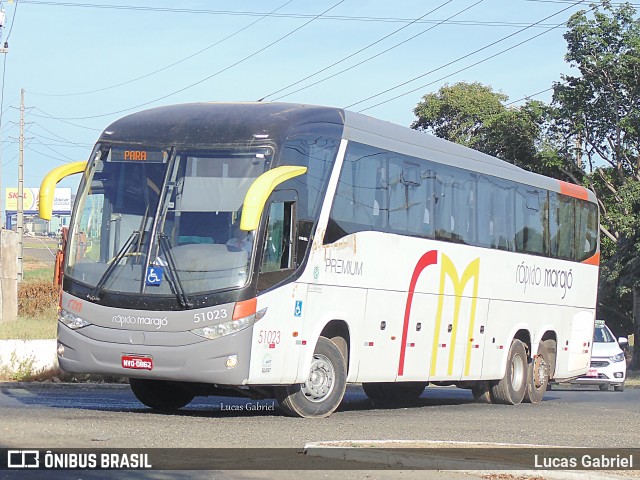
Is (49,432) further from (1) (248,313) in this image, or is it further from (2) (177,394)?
(2) (177,394)

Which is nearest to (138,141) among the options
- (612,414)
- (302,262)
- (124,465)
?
(302,262)

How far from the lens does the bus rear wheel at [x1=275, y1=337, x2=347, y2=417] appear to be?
1525 centimetres

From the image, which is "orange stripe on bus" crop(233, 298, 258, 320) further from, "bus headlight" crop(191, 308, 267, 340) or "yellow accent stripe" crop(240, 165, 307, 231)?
"yellow accent stripe" crop(240, 165, 307, 231)

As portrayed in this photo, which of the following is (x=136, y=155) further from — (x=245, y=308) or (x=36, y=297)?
(x=36, y=297)

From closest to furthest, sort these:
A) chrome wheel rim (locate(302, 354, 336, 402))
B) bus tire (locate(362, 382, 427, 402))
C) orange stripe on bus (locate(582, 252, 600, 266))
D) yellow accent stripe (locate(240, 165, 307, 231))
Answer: yellow accent stripe (locate(240, 165, 307, 231))
chrome wheel rim (locate(302, 354, 336, 402))
bus tire (locate(362, 382, 427, 402))
orange stripe on bus (locate(582, 252, 600, 266))

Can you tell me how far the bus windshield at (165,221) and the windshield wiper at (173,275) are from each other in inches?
0.5

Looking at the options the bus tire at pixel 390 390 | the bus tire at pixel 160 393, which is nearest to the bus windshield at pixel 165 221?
the bus tire at pixel 160 393

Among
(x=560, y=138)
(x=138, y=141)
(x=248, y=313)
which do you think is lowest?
(x=248, y=313)

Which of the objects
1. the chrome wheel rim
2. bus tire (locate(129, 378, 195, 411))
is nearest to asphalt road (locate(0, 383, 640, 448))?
bus tire (locate(129, 378, 195, 411))

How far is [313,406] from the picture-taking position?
15.5m

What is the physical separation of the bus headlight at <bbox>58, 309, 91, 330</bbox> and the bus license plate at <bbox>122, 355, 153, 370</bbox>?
2.40 ft

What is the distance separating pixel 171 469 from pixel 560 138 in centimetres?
3614

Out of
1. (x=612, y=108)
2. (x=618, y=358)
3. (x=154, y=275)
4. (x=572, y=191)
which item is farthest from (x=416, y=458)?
(x=612, y=108)

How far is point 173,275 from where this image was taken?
46.6ft
